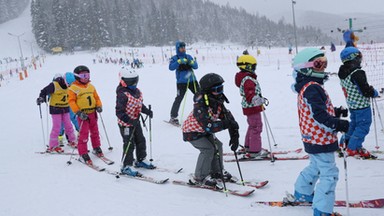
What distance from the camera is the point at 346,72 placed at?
527cm

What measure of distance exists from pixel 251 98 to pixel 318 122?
7.29ft

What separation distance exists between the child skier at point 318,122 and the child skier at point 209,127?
114cm

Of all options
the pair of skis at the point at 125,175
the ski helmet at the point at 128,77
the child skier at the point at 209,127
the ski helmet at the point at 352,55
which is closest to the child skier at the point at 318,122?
the child skier at the point at 209,127

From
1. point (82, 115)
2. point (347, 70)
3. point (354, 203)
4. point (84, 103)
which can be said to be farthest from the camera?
point (84, 103)

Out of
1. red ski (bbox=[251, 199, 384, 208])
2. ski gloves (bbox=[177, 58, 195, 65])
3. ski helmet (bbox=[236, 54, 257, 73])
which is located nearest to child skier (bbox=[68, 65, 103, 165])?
ski gloves (bbox=[177, 58, 195, 65])

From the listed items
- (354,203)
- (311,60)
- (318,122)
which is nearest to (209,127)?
(318,122)

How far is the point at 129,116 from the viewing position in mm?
6043

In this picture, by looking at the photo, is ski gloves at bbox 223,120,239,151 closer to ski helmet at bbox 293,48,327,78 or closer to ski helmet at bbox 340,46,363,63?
ski helmet at bbox 293,48,327,78

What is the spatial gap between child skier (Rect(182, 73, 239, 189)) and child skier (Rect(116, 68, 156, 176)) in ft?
4.30

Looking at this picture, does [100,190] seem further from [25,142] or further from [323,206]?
[25,142]

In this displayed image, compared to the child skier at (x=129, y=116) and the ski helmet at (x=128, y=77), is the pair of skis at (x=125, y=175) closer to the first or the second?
the child skier at (x=129, y=116)

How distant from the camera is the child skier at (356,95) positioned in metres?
5.09

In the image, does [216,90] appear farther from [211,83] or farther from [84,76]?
[84,76]

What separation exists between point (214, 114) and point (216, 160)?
0.85 m
